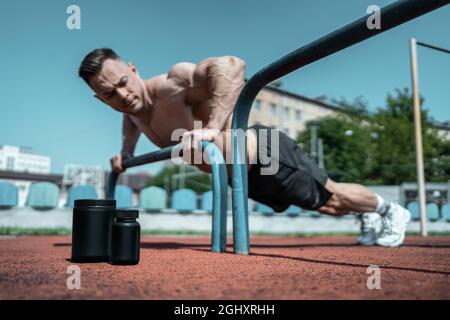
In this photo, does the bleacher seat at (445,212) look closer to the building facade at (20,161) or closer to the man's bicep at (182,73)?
the man's bicep at (182,73)

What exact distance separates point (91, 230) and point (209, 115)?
857 millimetres

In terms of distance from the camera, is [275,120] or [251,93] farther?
[275,120]

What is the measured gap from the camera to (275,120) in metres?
26.9

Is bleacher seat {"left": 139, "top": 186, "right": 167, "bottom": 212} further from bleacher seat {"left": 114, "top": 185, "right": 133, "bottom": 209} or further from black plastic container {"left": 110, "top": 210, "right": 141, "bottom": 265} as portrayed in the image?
black plastic container {"left": 110, "top": 210, "right": 141, "bottom": 265}

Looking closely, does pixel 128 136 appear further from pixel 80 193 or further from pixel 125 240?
pixel 80 193

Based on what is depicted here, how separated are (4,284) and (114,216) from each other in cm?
52

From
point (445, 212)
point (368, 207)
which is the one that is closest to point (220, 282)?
point (368, 207)

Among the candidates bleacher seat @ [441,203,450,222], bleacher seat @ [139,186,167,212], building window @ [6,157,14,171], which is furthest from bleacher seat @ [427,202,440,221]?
building window @ [6,157,14,171]

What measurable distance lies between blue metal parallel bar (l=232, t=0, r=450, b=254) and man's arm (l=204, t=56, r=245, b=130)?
0.14 meters

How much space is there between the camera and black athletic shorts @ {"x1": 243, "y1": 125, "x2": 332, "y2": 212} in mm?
2129

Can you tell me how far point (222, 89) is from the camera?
1.96m

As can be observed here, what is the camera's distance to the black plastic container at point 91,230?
1.40 m

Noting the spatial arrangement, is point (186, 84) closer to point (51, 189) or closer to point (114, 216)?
point (114, 216)

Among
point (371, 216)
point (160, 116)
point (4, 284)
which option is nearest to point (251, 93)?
point (160, 116)
